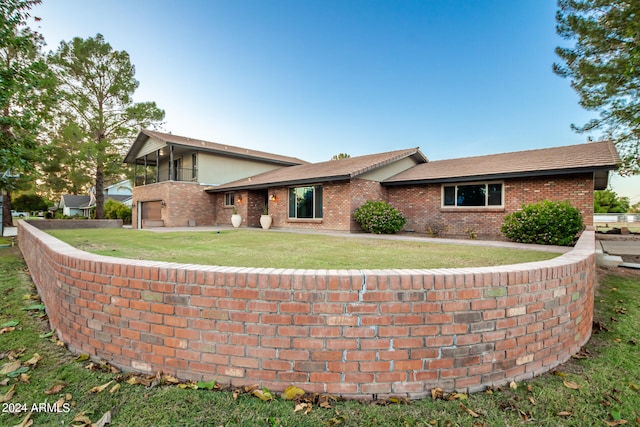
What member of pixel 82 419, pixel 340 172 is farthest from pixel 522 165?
pixel 82 419

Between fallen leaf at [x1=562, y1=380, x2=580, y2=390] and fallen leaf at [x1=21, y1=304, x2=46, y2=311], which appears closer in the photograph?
fallen leaf at [x1=562, y1=380, x2=580, y2=390]

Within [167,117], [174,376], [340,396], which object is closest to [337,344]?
[340,396]

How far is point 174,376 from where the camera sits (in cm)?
244

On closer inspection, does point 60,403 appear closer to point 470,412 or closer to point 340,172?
point 470,412

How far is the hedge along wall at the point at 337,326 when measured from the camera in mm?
2232

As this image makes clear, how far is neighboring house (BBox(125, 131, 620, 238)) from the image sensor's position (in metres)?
10.2

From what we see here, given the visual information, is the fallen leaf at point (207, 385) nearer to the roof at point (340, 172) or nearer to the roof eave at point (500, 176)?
the roof at point (340, 172)

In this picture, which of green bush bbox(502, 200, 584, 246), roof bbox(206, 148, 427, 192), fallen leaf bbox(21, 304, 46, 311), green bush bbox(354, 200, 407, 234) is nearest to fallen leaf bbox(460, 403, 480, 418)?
fallen leaf bbox(21, 304, 46, 311)

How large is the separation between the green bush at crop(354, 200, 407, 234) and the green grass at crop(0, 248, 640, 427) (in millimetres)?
9016

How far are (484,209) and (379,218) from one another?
403 cm

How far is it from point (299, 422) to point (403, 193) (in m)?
12.6

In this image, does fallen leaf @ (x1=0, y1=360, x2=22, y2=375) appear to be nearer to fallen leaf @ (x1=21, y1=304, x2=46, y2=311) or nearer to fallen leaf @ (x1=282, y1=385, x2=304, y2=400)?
fallen leaf @ (x1=21, y1=304, x2=46, y2=311)

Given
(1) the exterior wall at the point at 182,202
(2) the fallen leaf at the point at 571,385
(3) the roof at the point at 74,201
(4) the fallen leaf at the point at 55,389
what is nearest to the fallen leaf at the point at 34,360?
(4) the fallen leaf at the point at 55,389

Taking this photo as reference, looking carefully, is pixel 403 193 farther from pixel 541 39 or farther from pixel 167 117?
pixel 167 117
